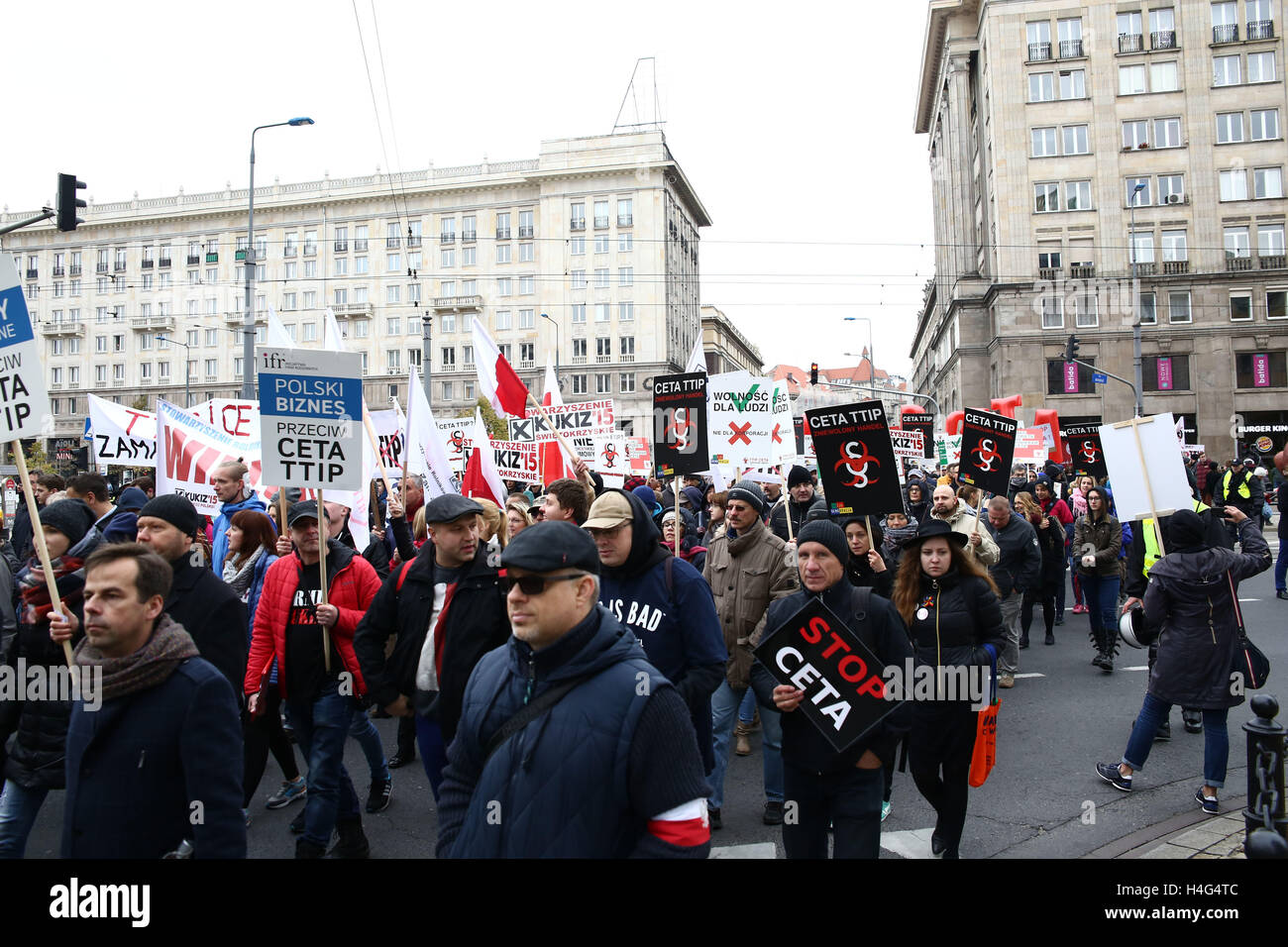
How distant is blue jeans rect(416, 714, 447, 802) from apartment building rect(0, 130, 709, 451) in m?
67.7

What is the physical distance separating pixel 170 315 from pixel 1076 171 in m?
69.2

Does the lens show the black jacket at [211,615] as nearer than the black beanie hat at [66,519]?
Yes

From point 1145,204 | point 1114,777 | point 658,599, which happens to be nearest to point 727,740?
point 658,599

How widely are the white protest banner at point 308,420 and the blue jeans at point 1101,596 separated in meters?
7.74

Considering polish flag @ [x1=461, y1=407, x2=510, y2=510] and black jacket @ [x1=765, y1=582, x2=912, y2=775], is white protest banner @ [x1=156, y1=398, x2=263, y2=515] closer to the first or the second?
polish flag @ [x1=461, y1=407, x2=510, y2=510]

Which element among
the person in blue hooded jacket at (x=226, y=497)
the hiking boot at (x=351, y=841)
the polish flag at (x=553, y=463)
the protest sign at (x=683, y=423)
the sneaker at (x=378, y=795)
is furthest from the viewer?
the polish flag at (x=553, y=463)

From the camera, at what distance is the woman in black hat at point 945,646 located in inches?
177

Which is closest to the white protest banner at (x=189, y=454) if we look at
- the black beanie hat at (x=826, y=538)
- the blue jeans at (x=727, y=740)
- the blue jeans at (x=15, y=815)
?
the blue jeans at (x=15, y=815)

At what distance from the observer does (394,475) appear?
482 inches

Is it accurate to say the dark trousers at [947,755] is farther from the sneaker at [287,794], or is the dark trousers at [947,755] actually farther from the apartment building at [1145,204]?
the apartment building at [1145,204]

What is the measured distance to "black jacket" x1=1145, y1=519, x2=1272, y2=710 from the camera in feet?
17.9

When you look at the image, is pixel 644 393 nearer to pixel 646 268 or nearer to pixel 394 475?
pixel 646 268

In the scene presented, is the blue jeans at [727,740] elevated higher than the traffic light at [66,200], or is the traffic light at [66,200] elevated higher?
the traffic light at [66,200]

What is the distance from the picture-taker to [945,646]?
15.5ft
